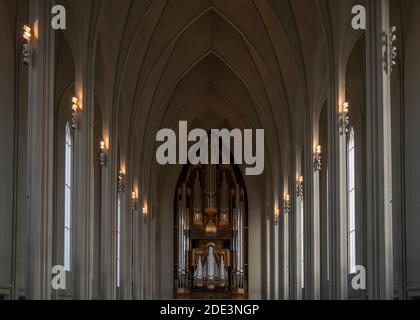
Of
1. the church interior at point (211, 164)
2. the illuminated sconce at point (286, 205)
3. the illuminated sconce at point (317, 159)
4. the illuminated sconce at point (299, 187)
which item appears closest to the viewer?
the church interior at point (211, 164)

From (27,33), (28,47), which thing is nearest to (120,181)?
(28,47)

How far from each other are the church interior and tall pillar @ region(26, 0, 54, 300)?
0.13 feet

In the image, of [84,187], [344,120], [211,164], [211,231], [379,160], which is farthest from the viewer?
[211,164]

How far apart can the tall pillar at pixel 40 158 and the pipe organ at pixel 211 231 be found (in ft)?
92.2

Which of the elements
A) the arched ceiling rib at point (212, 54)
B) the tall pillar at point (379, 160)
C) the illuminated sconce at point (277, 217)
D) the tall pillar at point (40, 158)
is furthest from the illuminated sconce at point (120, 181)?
the tall pillar at point (379, 160)

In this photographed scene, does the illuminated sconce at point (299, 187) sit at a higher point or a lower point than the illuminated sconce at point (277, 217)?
higher

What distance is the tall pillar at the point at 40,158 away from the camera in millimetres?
17422

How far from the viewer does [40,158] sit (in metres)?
17.9

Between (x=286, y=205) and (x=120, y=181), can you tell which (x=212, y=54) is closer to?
(x=286, y=205)

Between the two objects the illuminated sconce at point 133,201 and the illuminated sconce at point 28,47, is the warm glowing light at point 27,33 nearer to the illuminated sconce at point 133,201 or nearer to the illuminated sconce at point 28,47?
the illuminated sconce at point 28,47

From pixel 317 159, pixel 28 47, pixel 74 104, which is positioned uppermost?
pixel 28 47

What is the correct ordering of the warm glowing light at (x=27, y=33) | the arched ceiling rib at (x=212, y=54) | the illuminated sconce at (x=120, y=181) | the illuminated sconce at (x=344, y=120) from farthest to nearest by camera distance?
the illuminated sconce at (x=120, y=181)
the arched ceiling rib at (x=212, y=54)
the illuminated sconce at (x=344, y=120)
the warm glowing light at (x=27, y=33)

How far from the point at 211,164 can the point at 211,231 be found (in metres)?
4.20

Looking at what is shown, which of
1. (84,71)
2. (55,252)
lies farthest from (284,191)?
(84,71)
